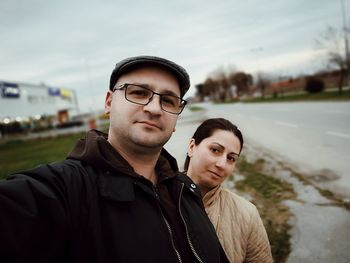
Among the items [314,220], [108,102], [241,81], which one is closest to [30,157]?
[314,220]

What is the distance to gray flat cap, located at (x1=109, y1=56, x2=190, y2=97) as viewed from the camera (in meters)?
1.54

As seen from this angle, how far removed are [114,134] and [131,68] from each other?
1.37 ft

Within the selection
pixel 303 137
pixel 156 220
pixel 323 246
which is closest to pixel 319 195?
pixel 323 246

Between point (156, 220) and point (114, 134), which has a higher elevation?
point (114, 134)

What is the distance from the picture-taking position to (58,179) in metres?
1.17

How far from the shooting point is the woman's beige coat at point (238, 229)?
201 centimetres

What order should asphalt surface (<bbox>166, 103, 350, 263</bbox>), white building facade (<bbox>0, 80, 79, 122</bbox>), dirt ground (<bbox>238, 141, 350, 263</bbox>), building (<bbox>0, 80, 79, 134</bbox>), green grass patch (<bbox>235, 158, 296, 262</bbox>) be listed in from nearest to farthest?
dirt ground (<bbox>238, 141, 350, 263</bbox>) < asphalt surface (<bbox>166, 103, 350, 263</bbox>) < green grass patch (<bbox>235, 158, 296, 262</bbox>) < white building facade (<bbox>0, 80, 79, 122</bbox>) < building (<bbox>0, 80, 79, 134</bbox>)

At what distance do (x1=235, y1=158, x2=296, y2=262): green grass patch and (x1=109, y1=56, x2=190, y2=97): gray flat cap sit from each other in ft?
8.58

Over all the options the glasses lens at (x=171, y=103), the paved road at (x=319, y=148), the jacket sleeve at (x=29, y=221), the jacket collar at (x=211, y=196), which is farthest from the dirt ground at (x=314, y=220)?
the jacket sleeve at (x=29, y=221)

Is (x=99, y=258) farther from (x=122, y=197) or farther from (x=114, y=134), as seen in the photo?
(x=114, y=134)

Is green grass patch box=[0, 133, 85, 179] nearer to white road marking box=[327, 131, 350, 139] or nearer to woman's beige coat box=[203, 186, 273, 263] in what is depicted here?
woman's beige coat box=[203, 186, 273, 263]

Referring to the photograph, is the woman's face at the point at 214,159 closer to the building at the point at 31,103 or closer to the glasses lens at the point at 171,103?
the glasses lens at the point at 171,103

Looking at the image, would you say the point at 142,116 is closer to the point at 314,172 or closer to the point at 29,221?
the point at 29,221

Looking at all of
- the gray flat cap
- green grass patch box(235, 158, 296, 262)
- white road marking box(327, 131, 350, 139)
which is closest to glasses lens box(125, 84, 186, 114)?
the gray flat cap
